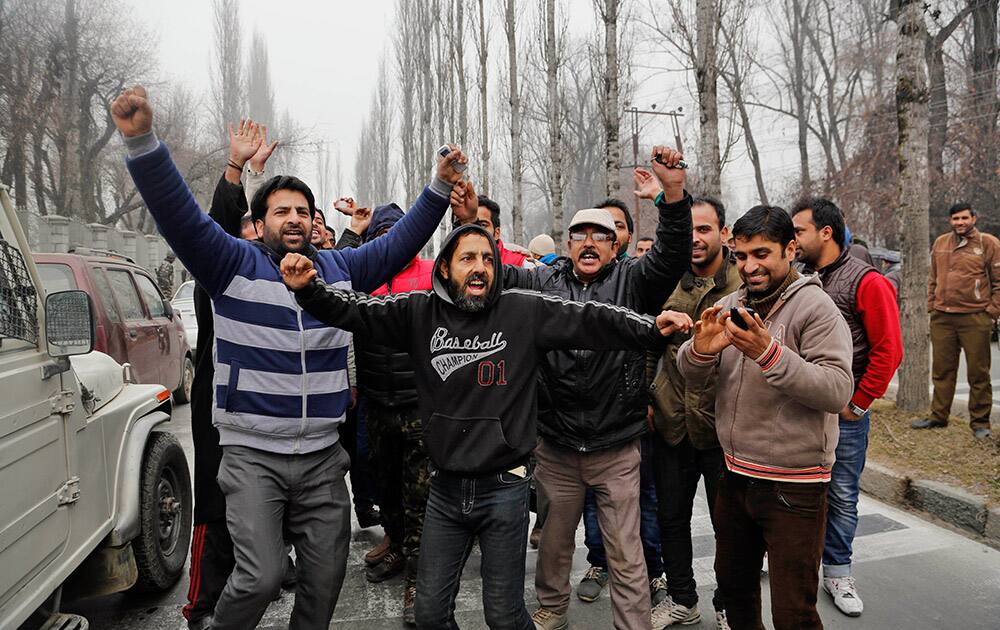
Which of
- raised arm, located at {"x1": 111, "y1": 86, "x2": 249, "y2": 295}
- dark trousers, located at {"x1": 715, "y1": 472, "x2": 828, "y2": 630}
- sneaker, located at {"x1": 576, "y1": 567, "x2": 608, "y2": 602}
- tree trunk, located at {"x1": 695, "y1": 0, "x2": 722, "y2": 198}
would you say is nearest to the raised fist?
raised arm, located at {"x1": 111, "y1": 86, "x2": 249, "y2": 295}

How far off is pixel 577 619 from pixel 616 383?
1334 mm

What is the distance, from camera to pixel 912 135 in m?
6.07

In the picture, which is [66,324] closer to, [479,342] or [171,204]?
[171,204]

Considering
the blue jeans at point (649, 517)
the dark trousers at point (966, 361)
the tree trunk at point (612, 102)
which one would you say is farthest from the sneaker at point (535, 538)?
the tree trunk at point (612, 102)

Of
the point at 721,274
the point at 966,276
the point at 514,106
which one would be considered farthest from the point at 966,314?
the point at 514,106

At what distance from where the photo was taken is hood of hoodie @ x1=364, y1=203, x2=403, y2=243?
13.3 feet

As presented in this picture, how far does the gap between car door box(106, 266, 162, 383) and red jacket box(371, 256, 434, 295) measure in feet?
14.0

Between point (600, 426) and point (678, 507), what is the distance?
0.72 m

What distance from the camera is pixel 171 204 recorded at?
2422 millimetres

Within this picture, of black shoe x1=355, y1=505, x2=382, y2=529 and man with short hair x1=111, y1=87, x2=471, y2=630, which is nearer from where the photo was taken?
man with short hair x1=111, y1=87, x2=471, y2=630

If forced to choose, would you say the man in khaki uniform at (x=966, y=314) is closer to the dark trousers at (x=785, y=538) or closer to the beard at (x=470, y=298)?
the dark trousers at (x=785, y=538)

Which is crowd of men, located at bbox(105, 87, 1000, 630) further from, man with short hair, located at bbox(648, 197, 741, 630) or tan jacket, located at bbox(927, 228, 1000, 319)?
tan jacket, located at bbox(927, 228, 1000, 319)

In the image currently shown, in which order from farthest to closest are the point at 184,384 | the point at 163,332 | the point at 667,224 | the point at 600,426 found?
the point at 184,384, the point at 163,332, the point at 600,426, the point at 667,224

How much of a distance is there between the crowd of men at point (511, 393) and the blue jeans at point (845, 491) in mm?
238
